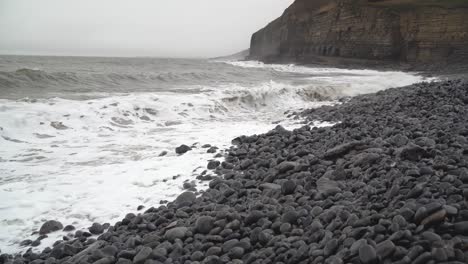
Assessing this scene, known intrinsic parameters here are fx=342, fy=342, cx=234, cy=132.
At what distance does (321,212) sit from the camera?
2.86m

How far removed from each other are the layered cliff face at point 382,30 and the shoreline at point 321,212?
25.3 meters

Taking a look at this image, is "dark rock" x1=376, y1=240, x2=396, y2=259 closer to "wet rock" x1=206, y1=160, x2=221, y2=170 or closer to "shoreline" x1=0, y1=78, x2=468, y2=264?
"shoreline" x1=0, y1=78, x2=468, y2=264

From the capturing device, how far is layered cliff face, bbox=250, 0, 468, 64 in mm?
25094

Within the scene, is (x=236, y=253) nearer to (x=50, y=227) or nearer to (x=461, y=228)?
(x=461, y=228)

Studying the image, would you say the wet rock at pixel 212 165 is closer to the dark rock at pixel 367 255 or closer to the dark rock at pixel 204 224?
the dark rock at pixel 204 224

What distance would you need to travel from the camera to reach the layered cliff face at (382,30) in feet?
82.3

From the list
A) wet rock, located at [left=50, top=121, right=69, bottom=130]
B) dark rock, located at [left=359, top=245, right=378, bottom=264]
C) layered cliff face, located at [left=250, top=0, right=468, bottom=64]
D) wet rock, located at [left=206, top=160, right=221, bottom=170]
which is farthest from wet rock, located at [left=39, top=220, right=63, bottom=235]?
layered cliff face, located at [left=250, top=0, right=468, bottom=64]

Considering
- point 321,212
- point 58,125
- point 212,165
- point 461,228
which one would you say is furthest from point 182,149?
point 461,228

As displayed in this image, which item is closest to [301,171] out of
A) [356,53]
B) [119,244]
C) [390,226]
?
[390,226]

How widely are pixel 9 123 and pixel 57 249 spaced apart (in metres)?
5.27

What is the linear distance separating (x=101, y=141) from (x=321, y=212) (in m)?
5.06

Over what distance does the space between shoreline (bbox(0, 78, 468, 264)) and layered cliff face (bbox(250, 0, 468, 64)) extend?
2526 cm

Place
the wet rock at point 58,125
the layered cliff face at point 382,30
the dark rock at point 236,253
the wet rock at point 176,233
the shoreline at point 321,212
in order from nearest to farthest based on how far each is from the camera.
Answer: the shoreline at point 321,212 → the dark rock at point 236,253 → the wet rock at point 176,233 → the wet rock at point 58,125 → the layered cliff face at point 382,30

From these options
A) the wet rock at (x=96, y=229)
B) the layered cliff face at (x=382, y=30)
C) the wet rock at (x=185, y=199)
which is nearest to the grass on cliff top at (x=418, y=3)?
the layered cliff face at (x=382, y=30)
